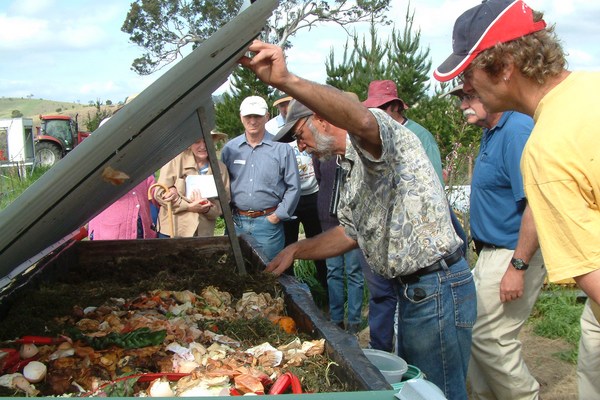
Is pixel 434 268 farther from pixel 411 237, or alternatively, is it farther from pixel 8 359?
pixel 8 359

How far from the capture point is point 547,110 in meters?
1.86

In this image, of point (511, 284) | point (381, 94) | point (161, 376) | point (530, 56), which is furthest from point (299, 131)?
point (381, 94)

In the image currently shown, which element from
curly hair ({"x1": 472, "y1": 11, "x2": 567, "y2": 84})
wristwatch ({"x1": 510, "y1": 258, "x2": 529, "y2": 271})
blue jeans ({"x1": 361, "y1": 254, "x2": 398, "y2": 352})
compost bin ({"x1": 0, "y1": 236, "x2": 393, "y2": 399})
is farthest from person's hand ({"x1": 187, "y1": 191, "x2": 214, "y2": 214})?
curly hair ({"x1": 472, "y1": 11, "x2": 567, "y2": 84})

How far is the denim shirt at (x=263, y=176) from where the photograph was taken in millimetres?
5918

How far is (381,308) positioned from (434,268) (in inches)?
68.6

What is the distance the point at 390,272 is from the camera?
2.90 meters

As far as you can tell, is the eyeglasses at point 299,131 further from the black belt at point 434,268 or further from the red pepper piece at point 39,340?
the red pepper piece at point 39,340

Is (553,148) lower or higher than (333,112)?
lower

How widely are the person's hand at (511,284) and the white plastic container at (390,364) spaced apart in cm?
112

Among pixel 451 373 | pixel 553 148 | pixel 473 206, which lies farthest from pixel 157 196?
pixel 553 148

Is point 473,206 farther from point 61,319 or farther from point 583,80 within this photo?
point 61,319

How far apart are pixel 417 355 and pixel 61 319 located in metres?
1.69

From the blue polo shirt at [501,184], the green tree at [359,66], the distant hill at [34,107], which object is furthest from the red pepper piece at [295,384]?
the distant hill at [34,107]

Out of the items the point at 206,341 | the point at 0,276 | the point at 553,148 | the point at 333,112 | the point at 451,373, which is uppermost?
the point at 333,112
